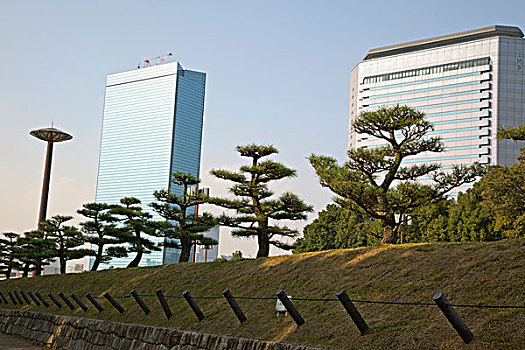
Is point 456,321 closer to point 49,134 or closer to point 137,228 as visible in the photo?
point 137,228

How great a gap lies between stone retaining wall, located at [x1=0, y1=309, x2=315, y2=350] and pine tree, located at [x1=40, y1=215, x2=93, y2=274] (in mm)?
9698

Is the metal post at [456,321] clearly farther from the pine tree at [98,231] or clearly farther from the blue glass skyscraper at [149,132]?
the blue glass skyscraper at [149,132]

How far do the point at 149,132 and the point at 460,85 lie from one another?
67.9 m

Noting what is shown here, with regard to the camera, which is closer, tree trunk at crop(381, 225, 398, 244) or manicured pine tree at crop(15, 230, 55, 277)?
tree trunk at crop(381, 225, 398, 244)

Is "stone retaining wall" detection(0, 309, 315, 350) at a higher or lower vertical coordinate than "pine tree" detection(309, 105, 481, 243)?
lower

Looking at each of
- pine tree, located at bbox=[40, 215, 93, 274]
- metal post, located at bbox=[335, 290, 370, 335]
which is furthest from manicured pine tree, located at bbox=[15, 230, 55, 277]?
metal post, located at bbox=[335, 290, 370, 335]

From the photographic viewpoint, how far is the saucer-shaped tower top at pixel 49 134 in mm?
46625

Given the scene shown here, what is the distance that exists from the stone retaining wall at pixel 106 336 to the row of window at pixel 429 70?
9809 centimetres

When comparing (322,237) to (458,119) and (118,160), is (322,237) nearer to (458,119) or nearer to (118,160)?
(458,119)

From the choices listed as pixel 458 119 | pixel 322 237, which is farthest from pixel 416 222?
pixel 458 119

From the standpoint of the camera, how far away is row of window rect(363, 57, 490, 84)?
103438mm

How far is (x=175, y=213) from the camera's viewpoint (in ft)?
82.3

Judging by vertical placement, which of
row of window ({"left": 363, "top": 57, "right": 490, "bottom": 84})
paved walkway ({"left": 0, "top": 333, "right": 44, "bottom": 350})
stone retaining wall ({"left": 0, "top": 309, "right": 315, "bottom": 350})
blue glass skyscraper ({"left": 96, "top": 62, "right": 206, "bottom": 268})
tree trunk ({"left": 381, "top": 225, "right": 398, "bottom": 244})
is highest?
row of window ({"left": 363, "top": 57, "right": 490, "bottom": 84})

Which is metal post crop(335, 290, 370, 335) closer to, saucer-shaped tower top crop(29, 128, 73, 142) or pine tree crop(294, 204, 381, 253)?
pine tree crop(294, 204, 381, 253)
